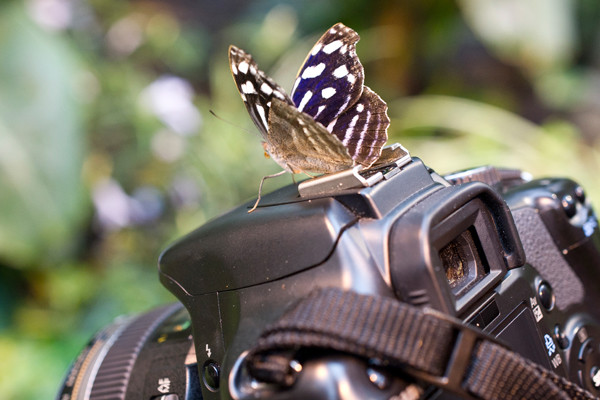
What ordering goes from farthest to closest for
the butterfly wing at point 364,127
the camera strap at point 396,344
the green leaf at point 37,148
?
1. the green leaf at point 37,148
2. the butterfly wing at point 364,127
3. the camera strap at point 396,344

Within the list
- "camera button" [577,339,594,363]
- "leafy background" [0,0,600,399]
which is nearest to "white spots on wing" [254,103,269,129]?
"camera button" [577,339,594,363]

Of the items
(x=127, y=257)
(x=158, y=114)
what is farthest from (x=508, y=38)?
(x=127, y=257)

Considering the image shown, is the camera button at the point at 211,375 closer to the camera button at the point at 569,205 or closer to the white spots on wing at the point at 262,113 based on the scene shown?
the white spots on wing at the point at 262,113

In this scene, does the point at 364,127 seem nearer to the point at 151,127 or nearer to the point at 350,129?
the point at 350,129

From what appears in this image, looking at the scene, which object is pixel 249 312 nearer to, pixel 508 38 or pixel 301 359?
pixel 301 359

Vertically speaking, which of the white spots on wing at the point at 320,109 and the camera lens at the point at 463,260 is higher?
the white spots on wing at the point at 320,109

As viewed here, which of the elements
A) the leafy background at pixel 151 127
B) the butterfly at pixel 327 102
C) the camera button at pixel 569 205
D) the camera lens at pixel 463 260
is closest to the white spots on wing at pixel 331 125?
the butterfly at pixel 327 102

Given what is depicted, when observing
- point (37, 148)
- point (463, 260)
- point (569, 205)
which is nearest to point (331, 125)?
point (463, 260)
